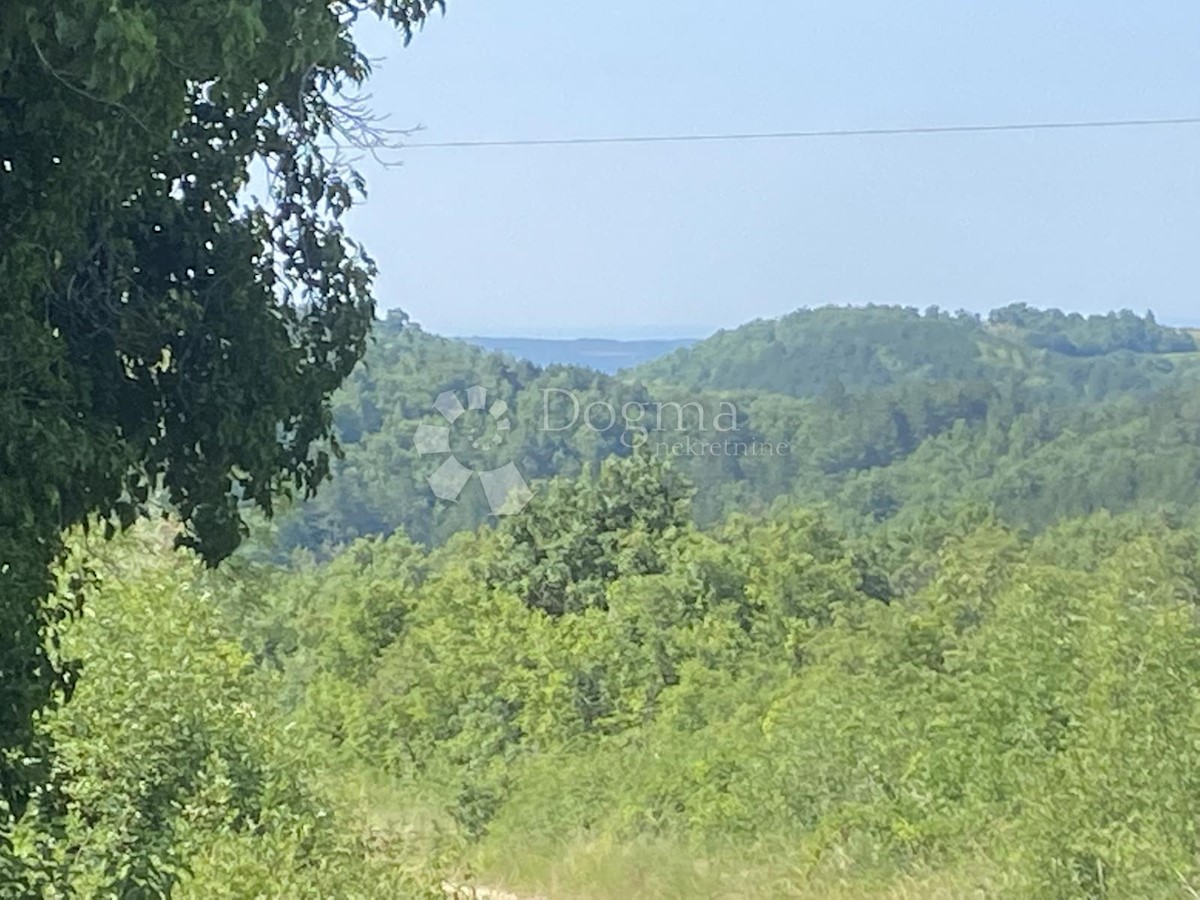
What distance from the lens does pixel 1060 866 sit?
7.54m

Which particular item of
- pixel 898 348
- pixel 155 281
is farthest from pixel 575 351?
pixel 155 281

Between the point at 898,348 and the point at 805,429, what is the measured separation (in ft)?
39.4

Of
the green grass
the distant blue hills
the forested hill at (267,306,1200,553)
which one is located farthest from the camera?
the forested hill at (267,306,1200,553)

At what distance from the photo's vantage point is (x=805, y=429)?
48.3m

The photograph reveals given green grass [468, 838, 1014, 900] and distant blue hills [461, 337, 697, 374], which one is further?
distant blue hills [461, 337, 697, 374]

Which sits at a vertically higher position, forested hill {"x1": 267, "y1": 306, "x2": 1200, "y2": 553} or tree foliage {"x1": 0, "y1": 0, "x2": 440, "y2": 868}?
tree foliage {"x1": 0, "y1": 0, "x2": 440, "y2": 868}

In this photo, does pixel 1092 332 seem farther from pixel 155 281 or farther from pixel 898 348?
pixel 155 281

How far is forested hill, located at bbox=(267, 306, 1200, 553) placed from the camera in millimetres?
44688

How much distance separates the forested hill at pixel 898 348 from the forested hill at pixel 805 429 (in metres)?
0.14

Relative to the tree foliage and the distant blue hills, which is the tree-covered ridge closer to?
the distant blue hills

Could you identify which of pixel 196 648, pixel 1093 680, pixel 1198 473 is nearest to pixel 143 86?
pixel 196 648

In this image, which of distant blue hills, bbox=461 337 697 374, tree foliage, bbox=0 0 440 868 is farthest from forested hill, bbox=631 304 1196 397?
tree foliage, bbox=0 0 440 868

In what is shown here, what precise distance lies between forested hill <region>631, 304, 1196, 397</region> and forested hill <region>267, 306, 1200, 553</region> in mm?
139

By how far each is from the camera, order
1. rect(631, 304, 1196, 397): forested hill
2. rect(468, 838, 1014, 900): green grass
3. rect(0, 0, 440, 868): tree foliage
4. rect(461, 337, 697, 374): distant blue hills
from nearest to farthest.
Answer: rect(0, 0, 440, 868): tree foliage < rect(468, 838, 1014, 900): green grass < rect(461, 337, 697, 374): distant blue hills < rect(631, 304, 1196, 397): forested hill
